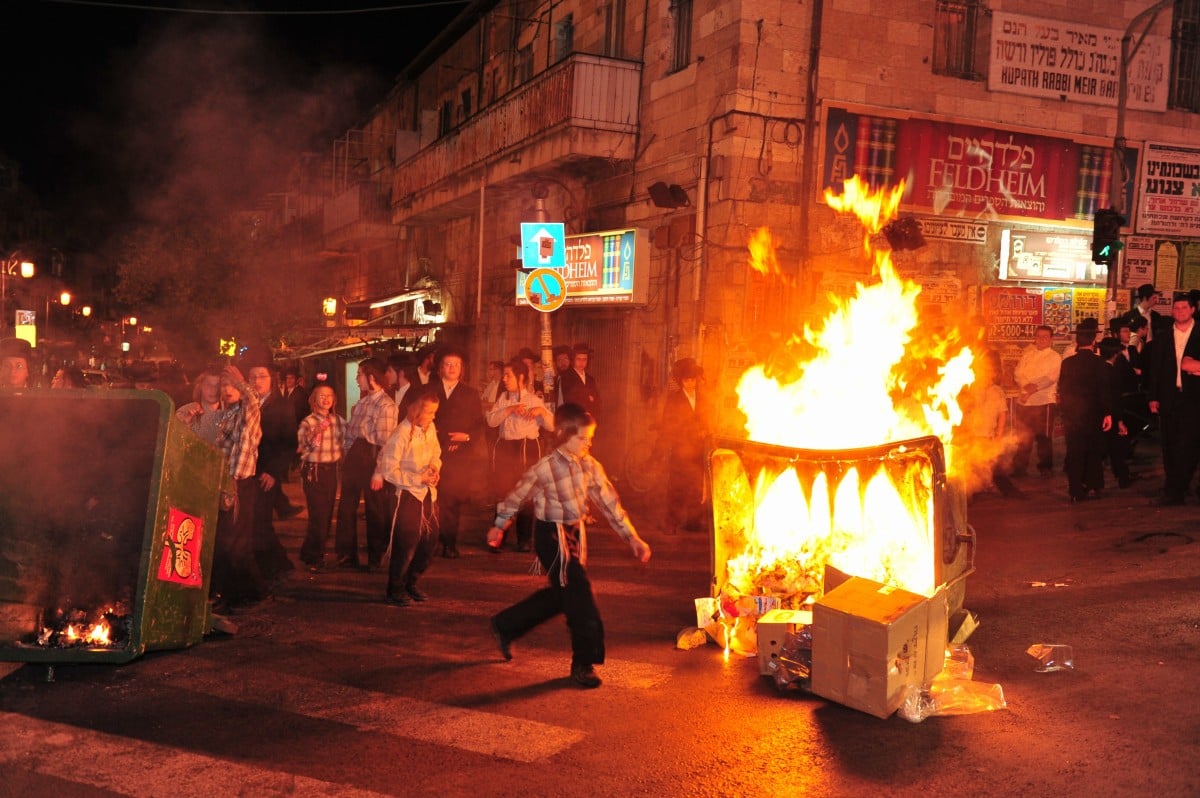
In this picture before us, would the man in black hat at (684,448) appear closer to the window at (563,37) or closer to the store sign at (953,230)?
the store sign at (953,230)

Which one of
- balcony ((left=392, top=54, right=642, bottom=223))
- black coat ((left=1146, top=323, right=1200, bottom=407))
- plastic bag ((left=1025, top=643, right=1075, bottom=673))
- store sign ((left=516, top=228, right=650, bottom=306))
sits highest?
balcony ((left=392, top=54, right=642, bottom=223))

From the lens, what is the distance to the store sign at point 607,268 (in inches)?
621

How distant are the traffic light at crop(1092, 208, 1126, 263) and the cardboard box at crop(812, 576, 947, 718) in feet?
32.2

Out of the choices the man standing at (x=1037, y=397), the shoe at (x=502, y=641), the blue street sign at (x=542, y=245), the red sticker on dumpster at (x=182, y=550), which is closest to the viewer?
the red sticker on dumpster at (x=182, y=550)

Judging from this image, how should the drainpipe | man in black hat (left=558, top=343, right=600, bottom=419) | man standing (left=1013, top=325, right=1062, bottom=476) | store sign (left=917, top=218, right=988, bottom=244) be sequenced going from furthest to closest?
1. store sign (left=917, top=218, right=988, bottom=244)
2. the drainpipe
3. man standing (left=1013, top=325, right=1062, bottom=476)
4. man in black hat (left=558, top=343, right=600, bottom=419)

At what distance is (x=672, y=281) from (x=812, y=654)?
10302mm

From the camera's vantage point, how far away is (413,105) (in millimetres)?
29312

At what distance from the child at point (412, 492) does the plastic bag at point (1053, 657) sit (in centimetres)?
409

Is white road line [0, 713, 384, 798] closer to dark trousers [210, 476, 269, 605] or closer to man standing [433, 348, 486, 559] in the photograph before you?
dark trousers [210, 476, 269, 605]

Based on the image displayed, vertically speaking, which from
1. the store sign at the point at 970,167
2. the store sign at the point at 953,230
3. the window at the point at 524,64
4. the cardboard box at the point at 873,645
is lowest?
the cardboard box at the point at 873,645

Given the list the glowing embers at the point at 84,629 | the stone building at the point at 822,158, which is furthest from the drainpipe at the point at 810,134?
the glowing embers at the point at 84,629

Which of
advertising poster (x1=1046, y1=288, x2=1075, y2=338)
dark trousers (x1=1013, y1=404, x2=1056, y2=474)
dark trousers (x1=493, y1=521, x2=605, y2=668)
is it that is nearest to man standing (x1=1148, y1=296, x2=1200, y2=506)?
dark trousers (x1=1013, y1=404, x2=1056, y2=474)

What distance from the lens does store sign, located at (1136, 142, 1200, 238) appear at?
1611cm

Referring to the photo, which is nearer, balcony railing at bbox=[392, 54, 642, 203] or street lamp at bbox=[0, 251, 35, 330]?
balcony railing at bbox=[392, 54, 642, 203]
